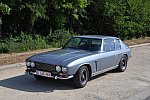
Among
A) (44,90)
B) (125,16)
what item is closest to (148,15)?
(125,16)

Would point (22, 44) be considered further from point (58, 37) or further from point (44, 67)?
point (44, 67)

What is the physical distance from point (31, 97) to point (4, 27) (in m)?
12.2

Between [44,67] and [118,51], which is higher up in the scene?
[118,51]

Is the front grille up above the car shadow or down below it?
above

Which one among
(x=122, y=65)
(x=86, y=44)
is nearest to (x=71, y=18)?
(x=122, y=65)

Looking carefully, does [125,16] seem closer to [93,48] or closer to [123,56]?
[123,56]

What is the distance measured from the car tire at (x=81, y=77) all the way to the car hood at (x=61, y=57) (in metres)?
0.35

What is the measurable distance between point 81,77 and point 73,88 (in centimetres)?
36

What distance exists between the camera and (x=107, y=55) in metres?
9.42

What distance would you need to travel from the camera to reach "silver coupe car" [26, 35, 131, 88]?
787cm

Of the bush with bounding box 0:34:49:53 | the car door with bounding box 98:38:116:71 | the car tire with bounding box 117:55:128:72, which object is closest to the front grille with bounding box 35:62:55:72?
the car door with bounding box 98:38:116:71

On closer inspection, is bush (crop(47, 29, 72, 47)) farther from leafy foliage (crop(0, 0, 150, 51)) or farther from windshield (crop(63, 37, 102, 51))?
windshield (crop(63, 37, 102, 51))

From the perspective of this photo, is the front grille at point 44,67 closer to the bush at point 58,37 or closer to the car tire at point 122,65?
the car tire at point 122,65

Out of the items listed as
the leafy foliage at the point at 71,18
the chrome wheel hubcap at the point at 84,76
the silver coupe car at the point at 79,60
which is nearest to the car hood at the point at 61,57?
the silver coupe car at the point at 79,60
